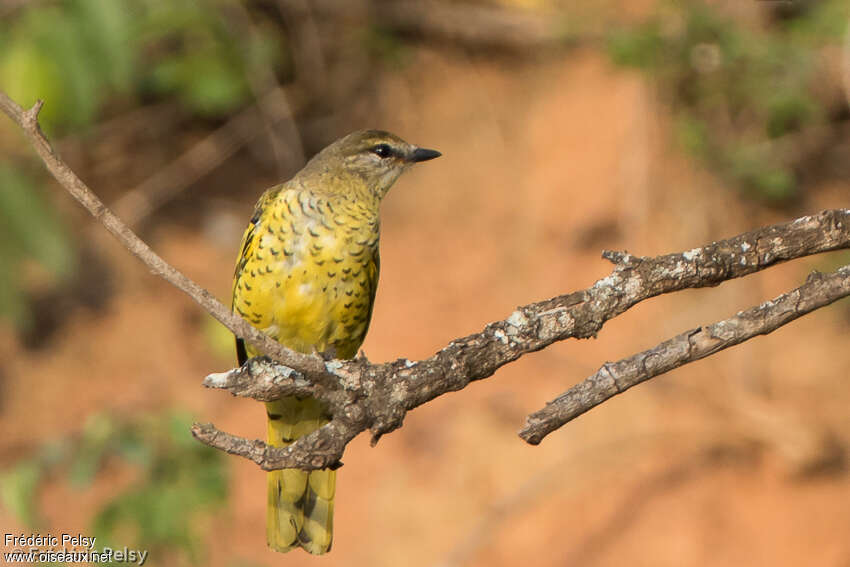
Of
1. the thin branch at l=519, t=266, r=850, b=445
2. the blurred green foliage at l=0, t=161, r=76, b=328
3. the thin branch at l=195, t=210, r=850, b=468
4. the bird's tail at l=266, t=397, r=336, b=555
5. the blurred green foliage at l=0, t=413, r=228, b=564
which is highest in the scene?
the blurred green foliage at l=0, t=161, r=76, b=328

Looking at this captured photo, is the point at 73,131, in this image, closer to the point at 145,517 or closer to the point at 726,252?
the point at 145,517

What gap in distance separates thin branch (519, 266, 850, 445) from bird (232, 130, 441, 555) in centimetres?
158

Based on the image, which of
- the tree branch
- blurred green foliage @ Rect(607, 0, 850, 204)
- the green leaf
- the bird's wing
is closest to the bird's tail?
the bird's wing

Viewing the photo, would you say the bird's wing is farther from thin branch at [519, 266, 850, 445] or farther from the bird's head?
thin branch at [519, 266, 850, 445]

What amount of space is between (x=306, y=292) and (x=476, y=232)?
Result: 422cm

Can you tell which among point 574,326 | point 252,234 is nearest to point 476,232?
point 252,234

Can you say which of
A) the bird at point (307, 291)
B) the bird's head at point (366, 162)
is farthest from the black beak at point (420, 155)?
the bird at point (307, 291)

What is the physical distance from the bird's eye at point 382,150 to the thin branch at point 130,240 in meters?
1.81

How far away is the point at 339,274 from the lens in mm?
3789

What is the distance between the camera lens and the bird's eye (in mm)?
4211

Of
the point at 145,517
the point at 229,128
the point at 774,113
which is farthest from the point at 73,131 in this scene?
the point at 774,113

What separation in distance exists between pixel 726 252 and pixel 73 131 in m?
6.10

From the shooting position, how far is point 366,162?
4.20 m

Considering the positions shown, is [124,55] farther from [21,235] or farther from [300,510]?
[300,510]
